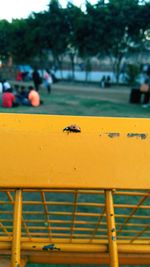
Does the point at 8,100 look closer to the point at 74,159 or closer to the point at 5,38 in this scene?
the point at 74,159

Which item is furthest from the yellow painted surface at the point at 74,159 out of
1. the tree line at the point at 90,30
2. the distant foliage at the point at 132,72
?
the distant foliage at the point at 132,72

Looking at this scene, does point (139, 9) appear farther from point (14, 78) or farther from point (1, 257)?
point (1, 257)

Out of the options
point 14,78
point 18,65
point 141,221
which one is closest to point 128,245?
point 141,221

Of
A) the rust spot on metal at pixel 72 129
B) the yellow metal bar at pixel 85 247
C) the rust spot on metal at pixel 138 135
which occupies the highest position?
the rust spot on metal at pixel 72 129

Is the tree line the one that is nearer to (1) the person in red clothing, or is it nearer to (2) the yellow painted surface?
(1) the person in red clothing

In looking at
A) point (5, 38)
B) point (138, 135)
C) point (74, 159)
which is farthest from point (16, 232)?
point (5, 38)

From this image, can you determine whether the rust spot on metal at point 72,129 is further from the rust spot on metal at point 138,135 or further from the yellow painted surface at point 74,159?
the rust spot on metal at point 138,135
